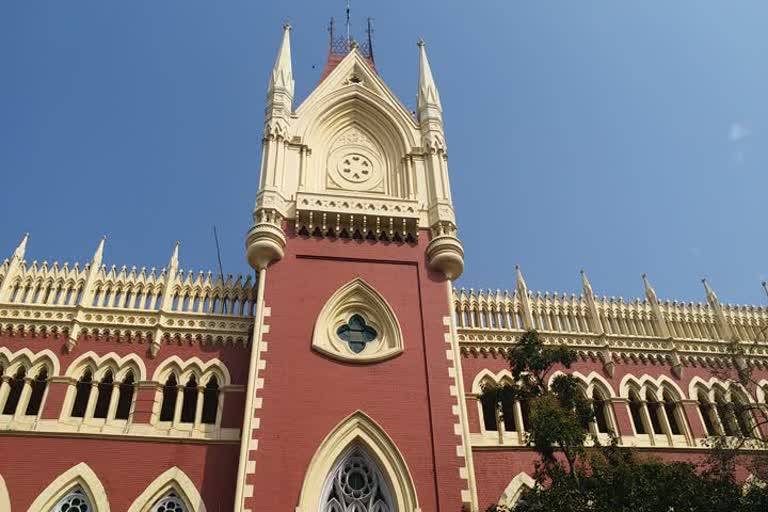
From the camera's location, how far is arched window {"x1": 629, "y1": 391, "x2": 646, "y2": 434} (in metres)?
19.4

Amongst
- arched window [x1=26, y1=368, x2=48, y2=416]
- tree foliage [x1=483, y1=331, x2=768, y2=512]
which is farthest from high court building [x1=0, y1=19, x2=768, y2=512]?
tree foliage [x1=483, y1=331, x2=768, y2=512]

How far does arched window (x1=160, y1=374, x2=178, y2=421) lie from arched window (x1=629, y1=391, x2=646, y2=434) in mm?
13524

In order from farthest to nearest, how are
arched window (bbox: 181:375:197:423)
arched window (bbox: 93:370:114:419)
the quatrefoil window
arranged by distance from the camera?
the quatrefoil window → arched window (bbox: 181:375:197:423) → arched window (bbox: 93:370:114:419)

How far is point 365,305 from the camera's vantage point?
60.8ft

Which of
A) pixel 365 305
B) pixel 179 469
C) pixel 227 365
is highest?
pixel 365 305

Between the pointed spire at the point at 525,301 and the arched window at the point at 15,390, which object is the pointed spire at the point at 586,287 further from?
the arched window at the point at 15,390

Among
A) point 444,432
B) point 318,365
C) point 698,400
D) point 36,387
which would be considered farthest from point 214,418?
point 698,400

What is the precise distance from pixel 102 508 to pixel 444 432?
834cm

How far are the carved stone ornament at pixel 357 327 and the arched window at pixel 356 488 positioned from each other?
2.64m

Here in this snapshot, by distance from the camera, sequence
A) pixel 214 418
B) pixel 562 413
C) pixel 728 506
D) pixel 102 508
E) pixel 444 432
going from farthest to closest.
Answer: pixel 214 418 → pixel 444 432 → pixel 102 508 → pixel 562 413 → pixel 728 506

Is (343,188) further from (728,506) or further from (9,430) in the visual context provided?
(728,506)

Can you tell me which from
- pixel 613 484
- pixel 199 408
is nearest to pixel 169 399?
pixel 199 408

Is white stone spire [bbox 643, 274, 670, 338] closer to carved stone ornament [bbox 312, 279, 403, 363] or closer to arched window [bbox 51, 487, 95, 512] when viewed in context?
carved stone ornament [bbox 312, 279, 403, 363]

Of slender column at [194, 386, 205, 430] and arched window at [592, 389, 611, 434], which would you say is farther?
arched window at [592, 389, 611, 434]
